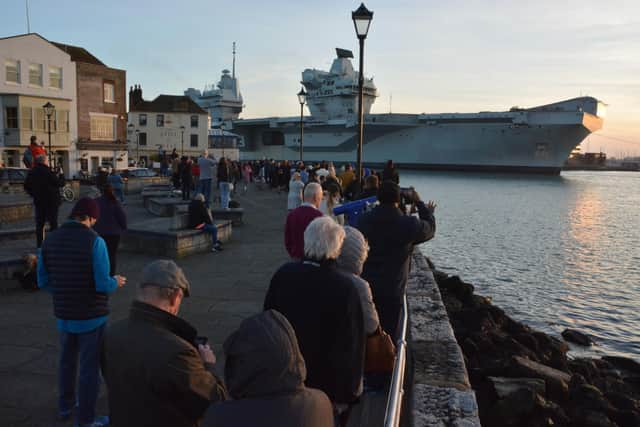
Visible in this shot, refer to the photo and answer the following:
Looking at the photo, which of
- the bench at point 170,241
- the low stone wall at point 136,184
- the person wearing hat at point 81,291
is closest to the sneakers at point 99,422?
the person wearing hat at point 81,291

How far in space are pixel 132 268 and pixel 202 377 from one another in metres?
7.67

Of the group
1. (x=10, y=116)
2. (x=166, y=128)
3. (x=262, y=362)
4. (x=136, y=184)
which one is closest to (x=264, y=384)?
(x=262, y=362)

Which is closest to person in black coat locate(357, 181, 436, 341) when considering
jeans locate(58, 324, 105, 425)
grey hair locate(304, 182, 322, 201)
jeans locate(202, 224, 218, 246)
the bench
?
grey hair locate(304, 182, 322, 201)

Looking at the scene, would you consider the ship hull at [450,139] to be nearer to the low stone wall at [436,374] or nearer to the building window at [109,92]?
the building window at [109,92]

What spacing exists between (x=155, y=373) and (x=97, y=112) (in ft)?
138

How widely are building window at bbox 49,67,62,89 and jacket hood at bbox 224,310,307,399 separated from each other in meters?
40.1

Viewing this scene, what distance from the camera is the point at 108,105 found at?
1587 inches

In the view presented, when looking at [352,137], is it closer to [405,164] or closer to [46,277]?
[405,164]

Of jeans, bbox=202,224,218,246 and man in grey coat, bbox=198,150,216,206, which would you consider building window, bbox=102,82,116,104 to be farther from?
jeans, bbox=202,224,218,246

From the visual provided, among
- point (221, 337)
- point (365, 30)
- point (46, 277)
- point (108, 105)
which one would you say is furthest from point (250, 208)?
point (108, 105)

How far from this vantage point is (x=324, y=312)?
8.97 ft

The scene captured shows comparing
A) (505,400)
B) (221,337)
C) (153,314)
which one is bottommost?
(505,400)

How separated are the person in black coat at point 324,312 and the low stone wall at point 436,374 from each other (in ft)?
3.25

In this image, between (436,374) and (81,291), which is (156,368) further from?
(436,374)
